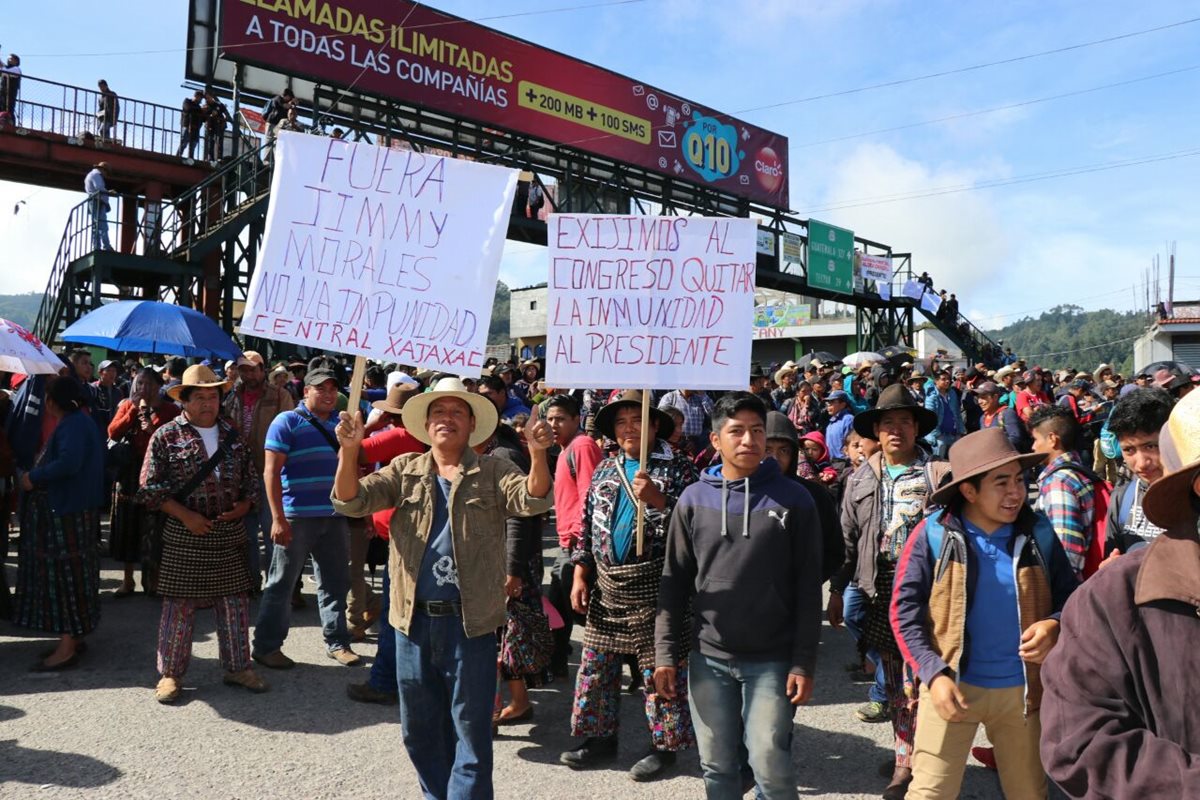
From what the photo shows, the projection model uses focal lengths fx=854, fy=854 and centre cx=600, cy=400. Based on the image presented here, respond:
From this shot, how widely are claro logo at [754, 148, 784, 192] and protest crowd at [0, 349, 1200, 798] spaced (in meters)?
27.4

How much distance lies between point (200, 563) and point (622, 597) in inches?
103

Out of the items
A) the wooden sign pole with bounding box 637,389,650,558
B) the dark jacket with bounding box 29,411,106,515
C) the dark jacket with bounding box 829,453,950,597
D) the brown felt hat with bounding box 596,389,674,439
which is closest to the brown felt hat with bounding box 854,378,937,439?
the dark jacket with bounding box 829,453,950,597

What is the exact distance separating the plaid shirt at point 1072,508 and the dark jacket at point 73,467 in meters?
5.41

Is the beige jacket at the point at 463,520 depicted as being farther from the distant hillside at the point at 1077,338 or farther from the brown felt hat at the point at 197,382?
the distant hillside at the point at 1077,338

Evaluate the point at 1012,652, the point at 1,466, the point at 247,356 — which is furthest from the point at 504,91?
the point at 1012,652

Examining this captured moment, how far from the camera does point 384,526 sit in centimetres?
533

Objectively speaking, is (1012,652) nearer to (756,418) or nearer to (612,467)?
(756,418)

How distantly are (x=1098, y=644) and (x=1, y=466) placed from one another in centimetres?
646

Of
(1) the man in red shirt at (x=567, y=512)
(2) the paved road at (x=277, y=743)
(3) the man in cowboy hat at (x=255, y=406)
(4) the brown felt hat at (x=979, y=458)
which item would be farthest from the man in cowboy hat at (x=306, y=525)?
(4) the brown felt hat at (x=979, y=458)

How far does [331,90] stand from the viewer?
19766mm

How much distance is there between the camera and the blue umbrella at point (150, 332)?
28.0 ft

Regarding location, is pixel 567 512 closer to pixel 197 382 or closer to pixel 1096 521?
pixel 197 382

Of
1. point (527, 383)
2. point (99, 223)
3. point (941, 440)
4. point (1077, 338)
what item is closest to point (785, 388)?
point (941, 440)

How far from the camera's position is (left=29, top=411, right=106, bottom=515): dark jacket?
5.28m
